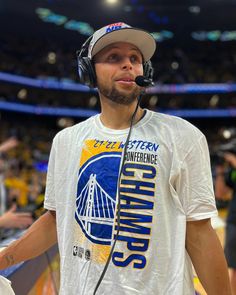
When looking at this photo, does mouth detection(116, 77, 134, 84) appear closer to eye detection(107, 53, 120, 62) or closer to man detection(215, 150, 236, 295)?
eye detection(107, 53, 120, 62)

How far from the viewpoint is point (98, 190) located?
1149 millimetres

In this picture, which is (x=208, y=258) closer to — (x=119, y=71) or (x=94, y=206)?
(x=94, y=206)

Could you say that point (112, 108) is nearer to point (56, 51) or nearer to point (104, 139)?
point (104, 139)

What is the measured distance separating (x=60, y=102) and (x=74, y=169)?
2240cm

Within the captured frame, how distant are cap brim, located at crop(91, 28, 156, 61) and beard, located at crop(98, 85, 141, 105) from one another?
129 mm

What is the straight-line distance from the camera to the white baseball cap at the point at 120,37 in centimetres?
118

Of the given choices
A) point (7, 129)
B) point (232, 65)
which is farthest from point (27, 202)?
point (232, 65)

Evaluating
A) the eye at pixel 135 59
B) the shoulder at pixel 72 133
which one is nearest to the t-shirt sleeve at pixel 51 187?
the shoulder at pixel 72 133

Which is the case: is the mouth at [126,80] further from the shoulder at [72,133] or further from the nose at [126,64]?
the shoulder at [72,133]

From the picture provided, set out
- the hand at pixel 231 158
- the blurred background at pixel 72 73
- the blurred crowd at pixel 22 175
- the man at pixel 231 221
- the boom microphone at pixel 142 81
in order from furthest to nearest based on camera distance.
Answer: the blurred background at pixel 72 73 → the hand at pixel 231 158 → the man at pixel 231 221 → the blurred crowd at pixel 22 175 → the boom microphone at pixel 142 81

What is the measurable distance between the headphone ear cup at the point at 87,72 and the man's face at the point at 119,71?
0.07 ft

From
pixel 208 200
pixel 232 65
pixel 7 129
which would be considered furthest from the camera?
pixel 232 65

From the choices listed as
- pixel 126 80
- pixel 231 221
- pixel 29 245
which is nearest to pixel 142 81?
pixel 126 80

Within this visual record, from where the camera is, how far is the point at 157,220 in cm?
109
